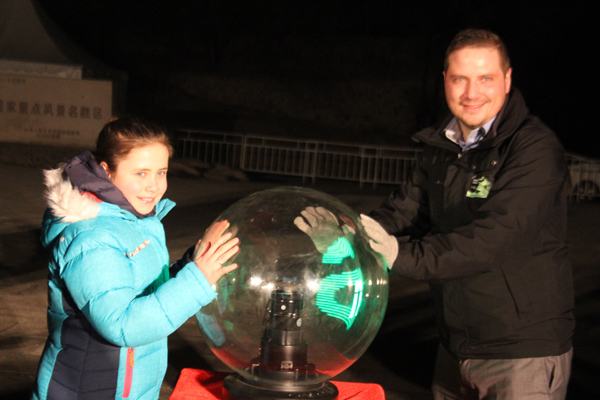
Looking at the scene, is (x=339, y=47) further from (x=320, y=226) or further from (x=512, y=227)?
(x=320, y=226)

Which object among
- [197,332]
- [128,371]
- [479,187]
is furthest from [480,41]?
[197,332]

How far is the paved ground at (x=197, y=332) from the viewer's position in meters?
4.30

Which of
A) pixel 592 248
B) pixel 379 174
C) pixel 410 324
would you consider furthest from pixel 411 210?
pixel 379 174

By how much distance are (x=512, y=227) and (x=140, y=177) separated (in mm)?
1247

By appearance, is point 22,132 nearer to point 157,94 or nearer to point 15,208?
point 15,208

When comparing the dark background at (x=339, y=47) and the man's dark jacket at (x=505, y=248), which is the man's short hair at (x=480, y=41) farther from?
the dark background at (x=339, y=47)

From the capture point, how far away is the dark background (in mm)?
22469

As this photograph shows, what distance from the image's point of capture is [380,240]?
209 centimetres

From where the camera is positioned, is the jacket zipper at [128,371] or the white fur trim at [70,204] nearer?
the white fur trim at [70,204]

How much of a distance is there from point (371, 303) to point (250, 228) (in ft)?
1.46

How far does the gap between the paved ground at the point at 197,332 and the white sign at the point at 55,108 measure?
6.15 meters

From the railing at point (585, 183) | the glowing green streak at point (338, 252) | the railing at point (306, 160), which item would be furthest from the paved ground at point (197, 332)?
the railing at point (306, 160)

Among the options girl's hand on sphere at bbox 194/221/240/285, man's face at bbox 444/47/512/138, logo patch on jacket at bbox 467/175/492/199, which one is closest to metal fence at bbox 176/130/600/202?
man's face at bbox 444/47/512/138

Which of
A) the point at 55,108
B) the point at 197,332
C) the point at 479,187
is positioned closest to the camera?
the point at 479,187
